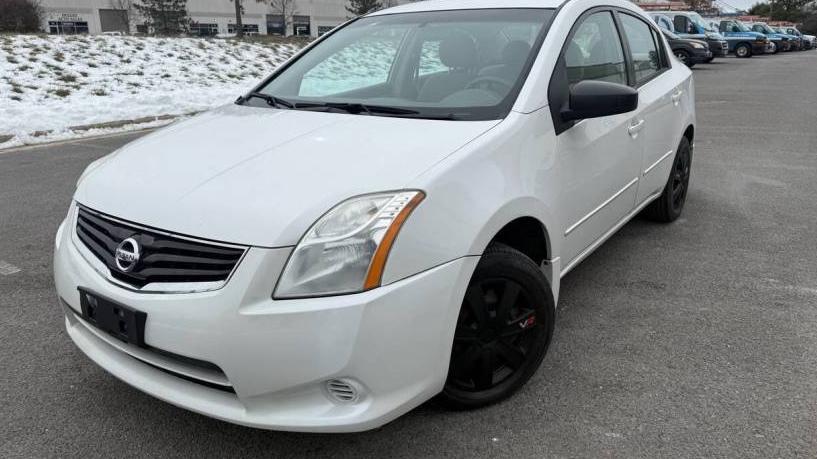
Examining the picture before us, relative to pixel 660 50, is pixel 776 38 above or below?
below

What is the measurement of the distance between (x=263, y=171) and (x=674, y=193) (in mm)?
3431

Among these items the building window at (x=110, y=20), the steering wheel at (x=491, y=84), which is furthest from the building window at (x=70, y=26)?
the steering wheel at (x=491, y=84)

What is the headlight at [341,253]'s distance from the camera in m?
1.94

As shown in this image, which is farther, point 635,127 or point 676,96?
point 676,96

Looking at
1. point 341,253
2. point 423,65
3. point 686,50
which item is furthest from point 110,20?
point 341,253

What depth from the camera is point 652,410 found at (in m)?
2.51

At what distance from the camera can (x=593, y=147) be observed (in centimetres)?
306

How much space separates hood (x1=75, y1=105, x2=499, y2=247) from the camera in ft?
6.60

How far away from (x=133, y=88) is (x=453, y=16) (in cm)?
1005

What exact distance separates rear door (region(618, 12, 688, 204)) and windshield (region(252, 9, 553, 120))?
40.1 inches

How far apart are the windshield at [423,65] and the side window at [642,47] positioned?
992mm

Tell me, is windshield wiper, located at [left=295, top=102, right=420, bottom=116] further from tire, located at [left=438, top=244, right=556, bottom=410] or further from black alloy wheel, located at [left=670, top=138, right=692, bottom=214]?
black alloy wheel, located at [left=670, top=138, right=692, bottom=214]

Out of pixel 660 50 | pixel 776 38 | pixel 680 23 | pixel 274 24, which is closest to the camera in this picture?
pixel 660 50

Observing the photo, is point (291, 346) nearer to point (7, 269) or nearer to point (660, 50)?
point (7, 269)
